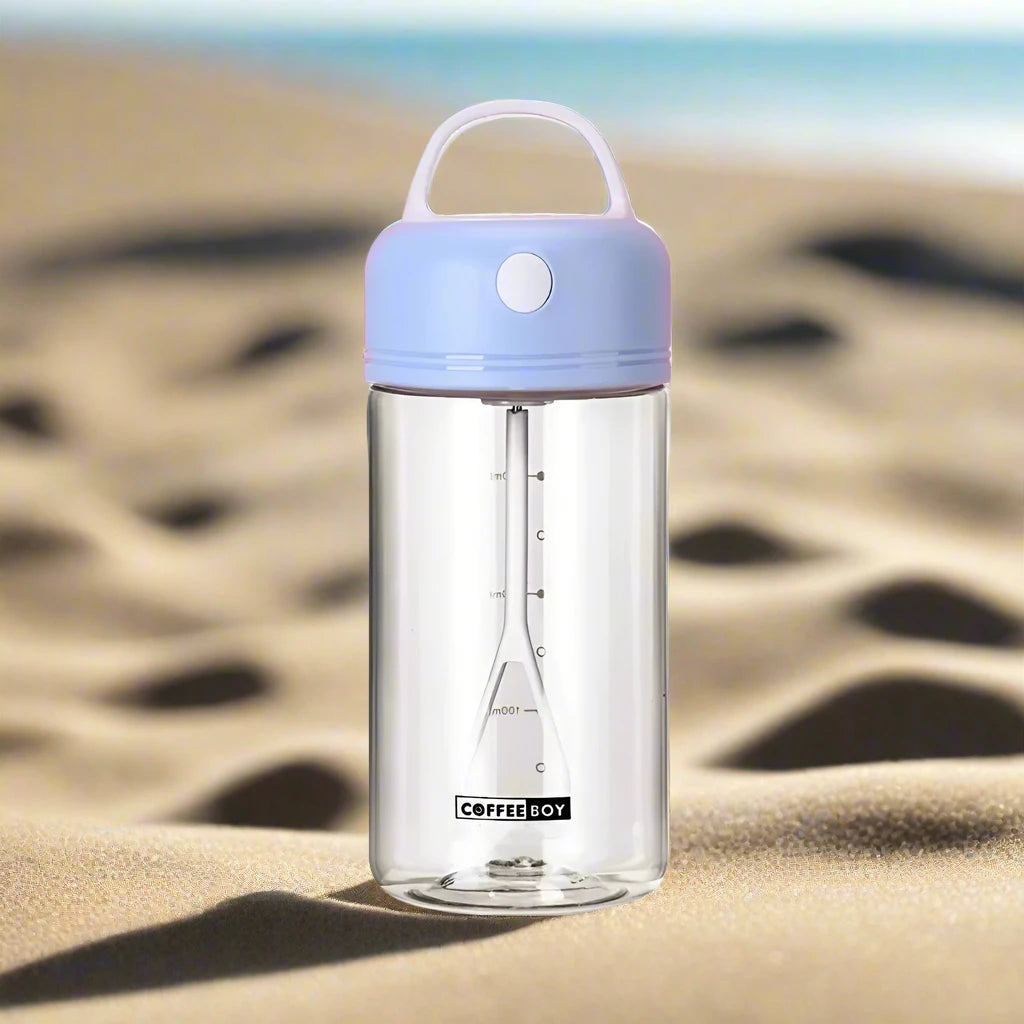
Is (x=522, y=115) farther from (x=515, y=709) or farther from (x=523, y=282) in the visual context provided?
(x=515, y=709)

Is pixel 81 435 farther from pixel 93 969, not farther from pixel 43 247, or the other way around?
pixel 93 969

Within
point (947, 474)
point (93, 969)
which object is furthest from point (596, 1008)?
point (947, 474)

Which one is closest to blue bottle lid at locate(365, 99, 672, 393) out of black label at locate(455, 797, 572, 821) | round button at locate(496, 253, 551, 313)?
round button at locate(496, 253, 551, 313)

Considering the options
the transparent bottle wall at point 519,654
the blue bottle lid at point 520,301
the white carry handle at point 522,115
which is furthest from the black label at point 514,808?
the white carry handle at point 522,115

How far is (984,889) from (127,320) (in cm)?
298

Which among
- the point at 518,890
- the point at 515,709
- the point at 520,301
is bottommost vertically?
the point at 518,890

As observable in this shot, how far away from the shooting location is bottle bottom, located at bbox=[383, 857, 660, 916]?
44.9 inches

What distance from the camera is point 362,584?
2.60 metres

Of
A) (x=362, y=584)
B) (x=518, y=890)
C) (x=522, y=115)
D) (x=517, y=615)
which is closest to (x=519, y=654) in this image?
(x=517, y=615)

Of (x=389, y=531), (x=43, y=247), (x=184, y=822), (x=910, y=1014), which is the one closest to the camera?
(x=910, y=1014)

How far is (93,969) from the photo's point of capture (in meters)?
1.08

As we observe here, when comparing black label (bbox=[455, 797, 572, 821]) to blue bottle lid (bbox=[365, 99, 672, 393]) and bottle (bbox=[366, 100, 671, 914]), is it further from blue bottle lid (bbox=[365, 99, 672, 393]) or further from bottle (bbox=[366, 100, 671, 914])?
blue bottle lid (bbox=[365, 99, 672, 393])

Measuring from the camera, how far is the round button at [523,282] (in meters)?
1.09

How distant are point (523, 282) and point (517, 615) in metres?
0.23
